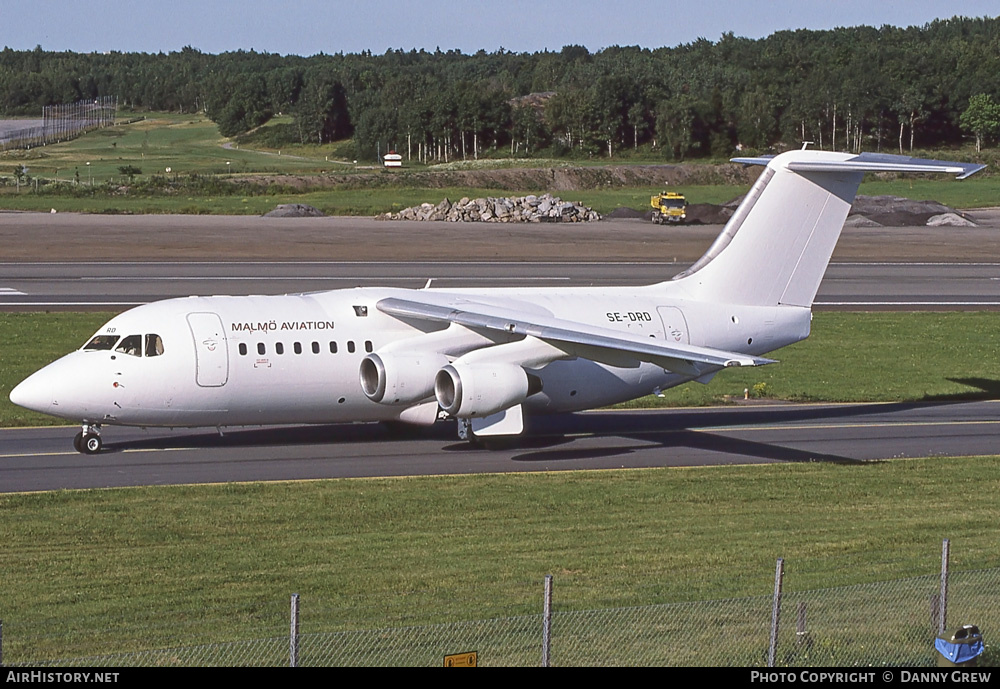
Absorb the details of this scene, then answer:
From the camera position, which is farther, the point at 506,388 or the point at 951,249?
the point at 951,249

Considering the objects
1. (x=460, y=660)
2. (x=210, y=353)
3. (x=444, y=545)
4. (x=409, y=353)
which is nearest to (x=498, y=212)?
(x=409, y=353)

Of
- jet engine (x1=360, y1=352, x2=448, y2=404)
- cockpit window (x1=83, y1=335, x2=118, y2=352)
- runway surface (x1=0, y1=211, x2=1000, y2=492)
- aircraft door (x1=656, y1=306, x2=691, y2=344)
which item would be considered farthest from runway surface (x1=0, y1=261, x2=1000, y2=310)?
aircraft door (x1=656, y1=306, x2=691, y2=344)

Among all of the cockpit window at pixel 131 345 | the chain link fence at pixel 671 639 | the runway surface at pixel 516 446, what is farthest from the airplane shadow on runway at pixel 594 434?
the chain link fence at pixel 671 639

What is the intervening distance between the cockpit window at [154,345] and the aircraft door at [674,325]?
1154 cm

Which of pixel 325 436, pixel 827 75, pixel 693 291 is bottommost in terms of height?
pixel 325 436

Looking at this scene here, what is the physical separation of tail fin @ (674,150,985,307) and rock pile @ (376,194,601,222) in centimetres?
6100

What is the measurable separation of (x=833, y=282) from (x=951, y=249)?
18588 mm

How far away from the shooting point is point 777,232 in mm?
31703

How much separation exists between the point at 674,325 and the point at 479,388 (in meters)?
5.96

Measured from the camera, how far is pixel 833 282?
61.7 m

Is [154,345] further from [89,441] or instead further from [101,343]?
[89,441]
